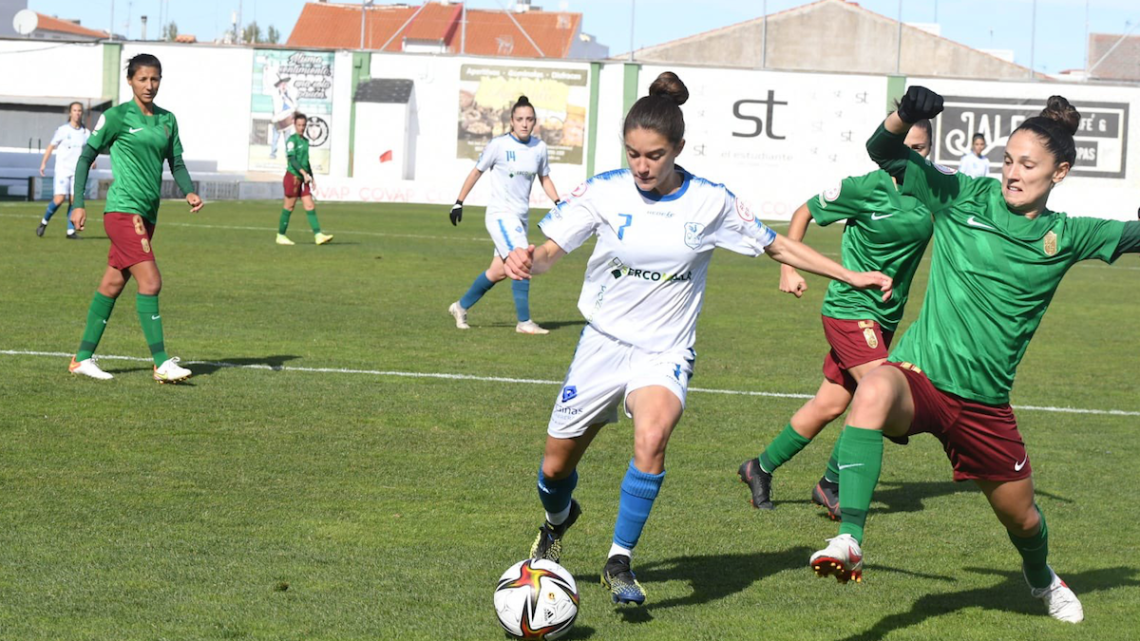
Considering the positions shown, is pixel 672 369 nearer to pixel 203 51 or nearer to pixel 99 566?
pixel 99 566

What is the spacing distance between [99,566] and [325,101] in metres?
44.5

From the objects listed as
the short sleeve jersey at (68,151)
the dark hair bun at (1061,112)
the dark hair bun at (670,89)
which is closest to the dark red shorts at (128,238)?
the dark hair bun at (670,89)

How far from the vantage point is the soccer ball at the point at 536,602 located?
4656 mm

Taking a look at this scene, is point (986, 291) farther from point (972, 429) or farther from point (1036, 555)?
point (1036, 555)

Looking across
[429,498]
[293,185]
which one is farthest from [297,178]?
[429,498]

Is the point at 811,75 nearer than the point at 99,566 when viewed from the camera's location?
No

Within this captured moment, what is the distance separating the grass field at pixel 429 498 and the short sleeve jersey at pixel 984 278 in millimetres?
999

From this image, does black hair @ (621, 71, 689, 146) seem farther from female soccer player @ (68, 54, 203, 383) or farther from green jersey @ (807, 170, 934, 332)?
female soccer player @ (68, 54, 203, 383)

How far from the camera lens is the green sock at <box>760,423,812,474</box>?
7.05 m

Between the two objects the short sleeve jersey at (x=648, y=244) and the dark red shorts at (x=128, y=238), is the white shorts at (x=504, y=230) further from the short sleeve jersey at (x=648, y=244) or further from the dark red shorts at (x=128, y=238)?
the short sleeve jersey at (x=648, y=244)

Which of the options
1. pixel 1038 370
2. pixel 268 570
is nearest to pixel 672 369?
pixel 268 570

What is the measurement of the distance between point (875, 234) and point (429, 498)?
8.66 ft

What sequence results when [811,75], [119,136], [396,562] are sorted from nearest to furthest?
[396,562]
[119,136]
[811,75]

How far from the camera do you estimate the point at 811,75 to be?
152ft
